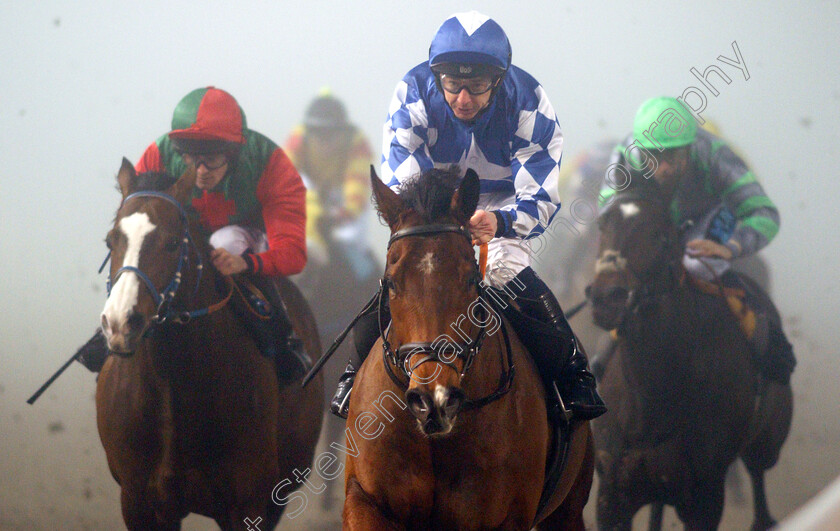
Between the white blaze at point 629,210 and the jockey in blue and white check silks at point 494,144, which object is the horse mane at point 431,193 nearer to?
the jockey in blue and white check silks at point 494,144

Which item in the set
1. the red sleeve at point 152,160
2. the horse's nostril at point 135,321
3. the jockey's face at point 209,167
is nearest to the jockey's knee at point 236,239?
the jockey's face at point 209,167

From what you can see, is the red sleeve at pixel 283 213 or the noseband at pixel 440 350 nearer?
the noseband at pixel 440 350

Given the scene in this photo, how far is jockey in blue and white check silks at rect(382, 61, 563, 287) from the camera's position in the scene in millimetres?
2275

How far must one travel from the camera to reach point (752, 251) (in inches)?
152

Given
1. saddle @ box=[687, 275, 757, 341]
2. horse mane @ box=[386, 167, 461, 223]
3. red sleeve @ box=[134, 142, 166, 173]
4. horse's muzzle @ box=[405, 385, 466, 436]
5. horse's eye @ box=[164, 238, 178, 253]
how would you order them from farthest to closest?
saddle @ box=[687, 275, 757, 341], red sleeve @ box=[134, 142, 166, 173], horse's eye @ box=[164, 238, 178, 253], horse mane @ box=[386, 167, 461, 223], horse's muzzle @ box=[405, 385, 466, 436]

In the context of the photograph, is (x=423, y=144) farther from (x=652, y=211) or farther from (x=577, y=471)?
(x=652, y=211)

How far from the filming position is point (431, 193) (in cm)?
175

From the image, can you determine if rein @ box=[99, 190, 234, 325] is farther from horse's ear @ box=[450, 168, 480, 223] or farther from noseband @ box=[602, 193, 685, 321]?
noseband @ box=[602, 193, 685, 321]

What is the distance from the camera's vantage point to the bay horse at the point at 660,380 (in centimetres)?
327

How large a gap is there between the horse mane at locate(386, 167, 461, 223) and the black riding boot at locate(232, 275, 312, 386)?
1.15 meters

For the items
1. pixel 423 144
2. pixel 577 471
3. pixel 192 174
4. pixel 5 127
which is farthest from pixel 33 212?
pixel 577 471

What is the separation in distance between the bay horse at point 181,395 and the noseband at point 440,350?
0.89m

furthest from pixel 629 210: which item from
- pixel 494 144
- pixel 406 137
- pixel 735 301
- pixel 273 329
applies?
pixel 273 329

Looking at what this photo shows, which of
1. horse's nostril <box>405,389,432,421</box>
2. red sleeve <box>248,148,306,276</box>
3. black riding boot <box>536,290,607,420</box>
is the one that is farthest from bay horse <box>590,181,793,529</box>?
horse's nostril <box>405,389,432,421</box>
